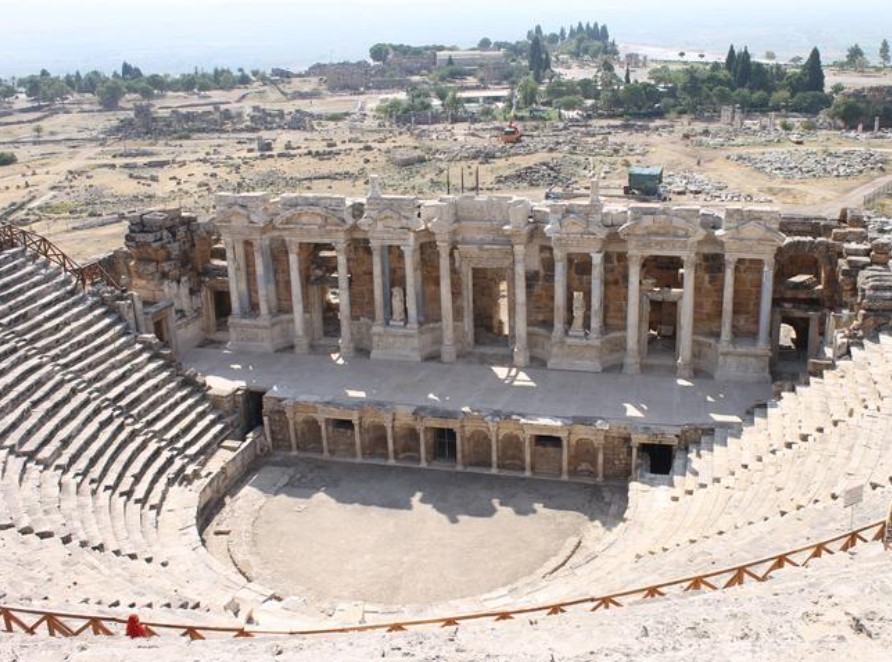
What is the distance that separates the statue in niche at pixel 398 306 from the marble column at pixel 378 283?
35cm

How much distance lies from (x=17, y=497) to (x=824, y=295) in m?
20.6

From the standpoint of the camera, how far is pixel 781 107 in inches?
4505

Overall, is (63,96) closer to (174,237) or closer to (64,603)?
(174,237)

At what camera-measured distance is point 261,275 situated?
28.8 meters

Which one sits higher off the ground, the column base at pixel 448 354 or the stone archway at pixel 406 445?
the column base at pixel 448 354

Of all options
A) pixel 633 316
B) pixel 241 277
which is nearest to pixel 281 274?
pixel 241 277

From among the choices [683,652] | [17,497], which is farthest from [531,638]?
[17,497]

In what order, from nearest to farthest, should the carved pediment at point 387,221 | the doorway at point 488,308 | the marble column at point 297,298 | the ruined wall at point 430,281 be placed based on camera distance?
the carved pediment at point 387,221 < the marble column at point 297,298 < the ruined wall at point 430,281 < the doorway at point 488,308

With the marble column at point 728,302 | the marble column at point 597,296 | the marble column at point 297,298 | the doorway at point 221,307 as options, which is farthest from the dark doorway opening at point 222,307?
the marble column at point 728,302

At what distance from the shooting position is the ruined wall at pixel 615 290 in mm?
26969

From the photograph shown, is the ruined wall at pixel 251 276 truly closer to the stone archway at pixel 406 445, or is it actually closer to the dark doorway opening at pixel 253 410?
the dark doorway opening at pixel 253 410

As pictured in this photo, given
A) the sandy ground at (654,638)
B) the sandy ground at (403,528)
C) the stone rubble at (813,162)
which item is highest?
the sandy ground at (654,638)

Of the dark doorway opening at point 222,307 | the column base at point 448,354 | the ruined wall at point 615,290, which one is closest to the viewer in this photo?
the ruined wall at point 615,290

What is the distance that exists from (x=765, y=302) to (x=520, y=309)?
6.49m
